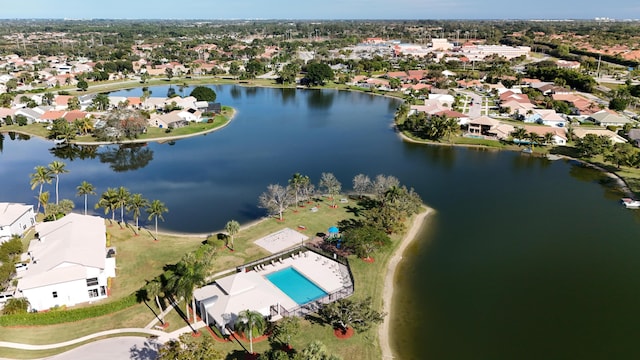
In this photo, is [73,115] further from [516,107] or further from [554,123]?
[554,123]

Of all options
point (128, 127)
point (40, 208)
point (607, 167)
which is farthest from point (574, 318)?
point (128, 127)

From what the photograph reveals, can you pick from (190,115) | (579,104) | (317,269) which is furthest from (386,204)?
(579,104)

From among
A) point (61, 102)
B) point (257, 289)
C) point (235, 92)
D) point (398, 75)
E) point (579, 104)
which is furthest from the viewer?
point (398, 75)

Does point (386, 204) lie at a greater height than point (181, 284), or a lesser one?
lesser

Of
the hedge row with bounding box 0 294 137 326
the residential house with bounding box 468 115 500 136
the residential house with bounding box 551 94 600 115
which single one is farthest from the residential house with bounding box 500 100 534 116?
the hedge row with bounding box 0 294 137 326

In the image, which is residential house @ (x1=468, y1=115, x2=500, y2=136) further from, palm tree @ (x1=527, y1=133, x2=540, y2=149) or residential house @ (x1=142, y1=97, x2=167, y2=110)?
residential house @ (x1=142, y1=97, x2=167, y2=110)

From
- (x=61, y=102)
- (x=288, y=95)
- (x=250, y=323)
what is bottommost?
(x=250, y=323)
